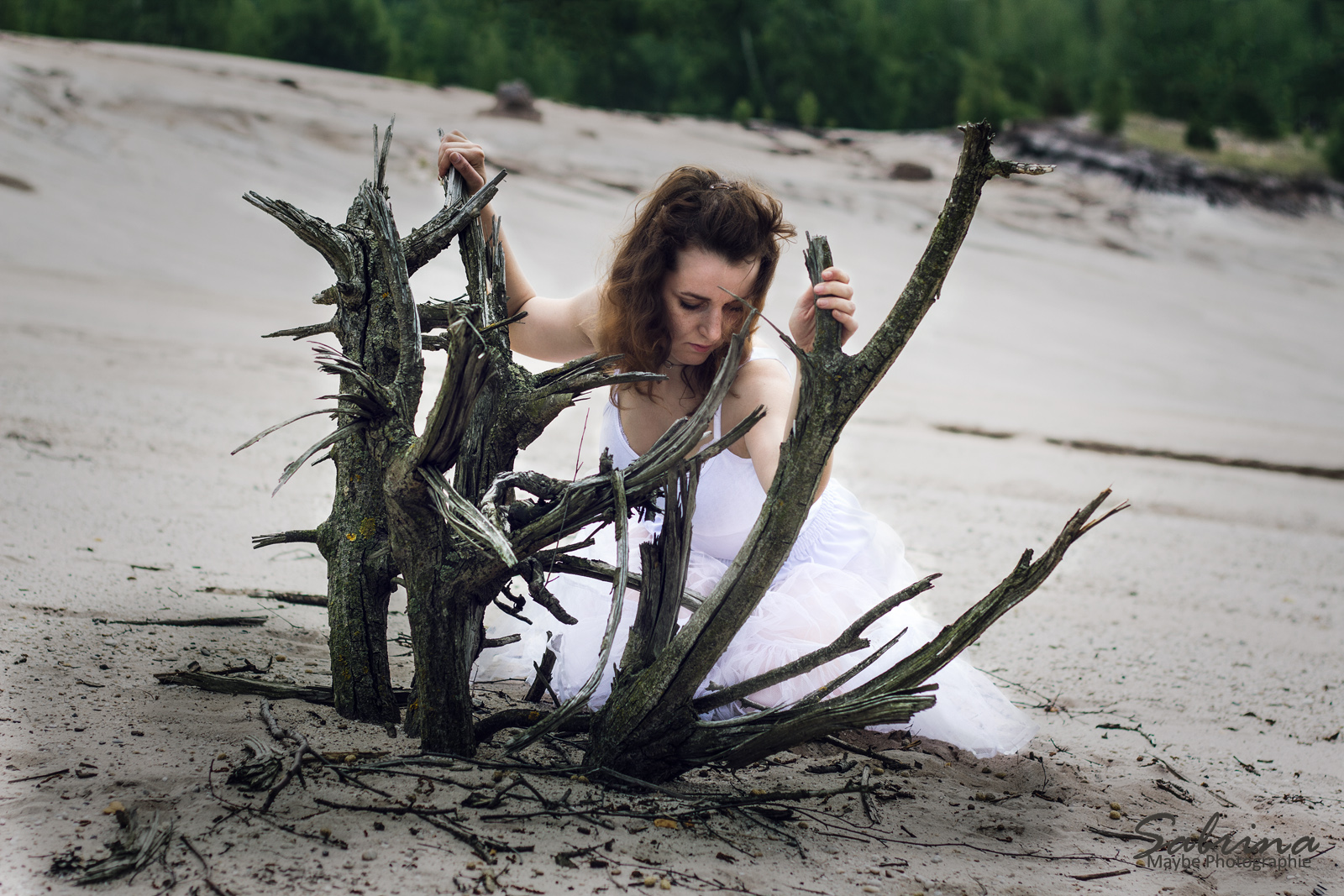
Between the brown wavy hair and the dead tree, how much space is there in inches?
19.3

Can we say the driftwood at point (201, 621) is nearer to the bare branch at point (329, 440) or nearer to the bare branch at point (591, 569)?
the bare branch at point (329, 440)

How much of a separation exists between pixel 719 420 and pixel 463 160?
0.88m

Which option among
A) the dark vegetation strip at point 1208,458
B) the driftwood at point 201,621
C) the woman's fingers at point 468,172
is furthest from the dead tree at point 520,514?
the dark vegetation strip at point 1208,458

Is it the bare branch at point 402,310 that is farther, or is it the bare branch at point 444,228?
the bare branch at point 444,228

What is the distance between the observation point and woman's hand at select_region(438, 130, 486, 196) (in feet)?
6.79

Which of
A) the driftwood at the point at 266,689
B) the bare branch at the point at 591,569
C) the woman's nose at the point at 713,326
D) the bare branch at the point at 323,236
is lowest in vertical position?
the driftwood at the point at 266,689

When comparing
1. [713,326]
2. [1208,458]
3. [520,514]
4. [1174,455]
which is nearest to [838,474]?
[1174,455]

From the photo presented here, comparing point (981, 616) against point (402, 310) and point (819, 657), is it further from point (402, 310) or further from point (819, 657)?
point (402, 310)

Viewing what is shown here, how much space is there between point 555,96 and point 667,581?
2319cm

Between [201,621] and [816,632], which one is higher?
[816,632]

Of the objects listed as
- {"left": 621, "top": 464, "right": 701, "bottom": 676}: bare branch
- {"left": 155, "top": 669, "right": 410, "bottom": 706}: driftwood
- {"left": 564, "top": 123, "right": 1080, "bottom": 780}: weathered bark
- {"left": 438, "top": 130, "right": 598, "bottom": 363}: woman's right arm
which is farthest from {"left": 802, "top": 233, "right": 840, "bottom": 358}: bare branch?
{"left": 155, "top": 669, "right": 410, "bottom": 706}: driftwood

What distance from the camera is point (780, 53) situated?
2375cm

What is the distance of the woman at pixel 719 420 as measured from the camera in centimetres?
→ 228

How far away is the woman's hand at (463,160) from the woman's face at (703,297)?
0.50 metres
